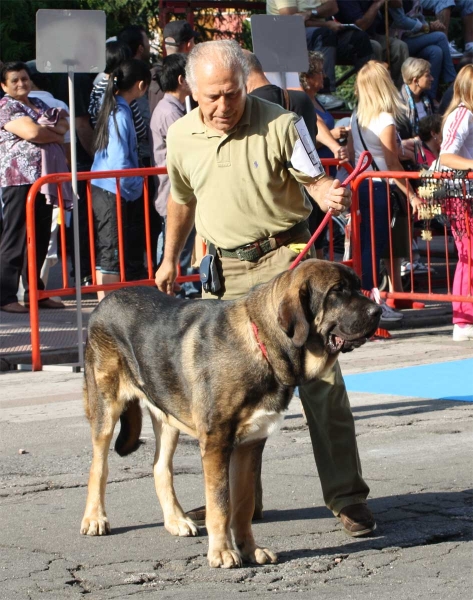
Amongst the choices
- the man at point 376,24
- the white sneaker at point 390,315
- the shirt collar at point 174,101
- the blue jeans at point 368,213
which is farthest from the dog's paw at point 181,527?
the man at point 376,24

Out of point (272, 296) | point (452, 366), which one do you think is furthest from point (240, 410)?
point (452, 366)

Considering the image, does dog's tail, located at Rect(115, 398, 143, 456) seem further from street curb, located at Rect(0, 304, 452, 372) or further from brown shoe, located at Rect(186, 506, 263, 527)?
street curb, located at Rect(0, 304, 452, 372)

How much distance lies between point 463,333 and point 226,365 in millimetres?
5979

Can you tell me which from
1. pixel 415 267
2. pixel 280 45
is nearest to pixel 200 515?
pixel 280 45

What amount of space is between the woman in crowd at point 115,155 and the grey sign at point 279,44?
1.31m

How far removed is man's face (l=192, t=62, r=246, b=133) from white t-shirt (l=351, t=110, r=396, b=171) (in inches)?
225

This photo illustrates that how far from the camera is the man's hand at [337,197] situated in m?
4.75

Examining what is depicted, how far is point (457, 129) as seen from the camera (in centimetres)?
966

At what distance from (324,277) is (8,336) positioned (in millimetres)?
6069

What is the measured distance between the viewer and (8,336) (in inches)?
389

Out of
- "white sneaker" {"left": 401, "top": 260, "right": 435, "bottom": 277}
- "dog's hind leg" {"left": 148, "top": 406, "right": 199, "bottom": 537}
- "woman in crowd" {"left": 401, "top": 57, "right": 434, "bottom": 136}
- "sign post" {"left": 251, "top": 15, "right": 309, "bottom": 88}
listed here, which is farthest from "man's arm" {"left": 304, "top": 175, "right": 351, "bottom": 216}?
"woman in crowd" {"left": 401, "top": 57, "right": 434, "bottom": 136}

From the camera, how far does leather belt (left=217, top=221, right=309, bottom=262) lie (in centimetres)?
507

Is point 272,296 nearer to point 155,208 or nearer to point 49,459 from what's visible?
point 49,459

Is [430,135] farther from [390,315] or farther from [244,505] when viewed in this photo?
[244,505]
